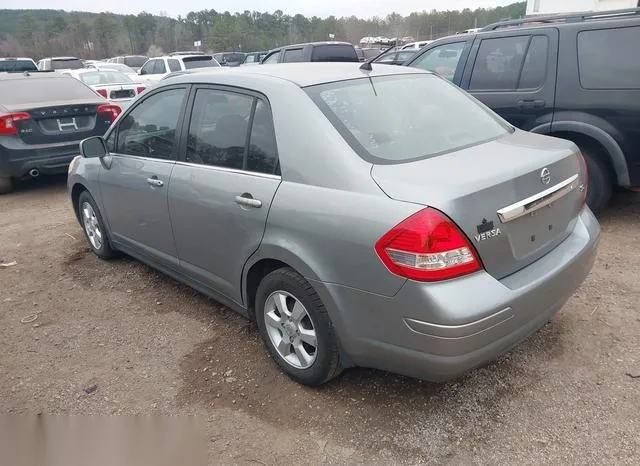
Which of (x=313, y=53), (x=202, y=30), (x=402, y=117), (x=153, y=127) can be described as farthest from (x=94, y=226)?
(x=202, y=30)

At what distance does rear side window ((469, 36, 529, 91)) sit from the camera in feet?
16.8

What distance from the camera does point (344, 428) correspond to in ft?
8.47

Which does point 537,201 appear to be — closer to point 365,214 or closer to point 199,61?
point 365,214

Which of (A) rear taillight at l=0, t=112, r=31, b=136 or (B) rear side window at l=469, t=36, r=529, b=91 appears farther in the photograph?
(A) rear taillight at l=0, t=112, r=31, b=136

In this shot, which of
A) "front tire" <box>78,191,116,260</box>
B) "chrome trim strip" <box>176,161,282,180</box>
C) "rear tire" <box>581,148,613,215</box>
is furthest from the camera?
"rear tire" <box>581,148,613,215</box>

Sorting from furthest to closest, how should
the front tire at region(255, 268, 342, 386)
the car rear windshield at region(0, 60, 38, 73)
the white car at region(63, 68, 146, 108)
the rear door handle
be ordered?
the car rear windshield at region(0, 60, 38, 73) < the white car at region(63, 68, 146, 108) < the rear door handle < the front tire at region(255, 268, 342, 386)

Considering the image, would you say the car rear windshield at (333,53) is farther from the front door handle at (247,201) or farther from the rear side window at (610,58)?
the front door handle at (247,201)

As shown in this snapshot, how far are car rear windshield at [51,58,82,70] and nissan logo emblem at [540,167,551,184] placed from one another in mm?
25389

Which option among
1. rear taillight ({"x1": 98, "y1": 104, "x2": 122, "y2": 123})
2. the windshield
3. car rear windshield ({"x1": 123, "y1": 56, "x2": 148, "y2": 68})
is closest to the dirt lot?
rear taillight ({"x1": 98, "y1": 104, "x2": 122, "y2": 123})

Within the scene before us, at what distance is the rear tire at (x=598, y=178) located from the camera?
481 cm

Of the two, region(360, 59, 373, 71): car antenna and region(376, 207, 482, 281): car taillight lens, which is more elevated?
region(360, 59, 373, 71): car antenna

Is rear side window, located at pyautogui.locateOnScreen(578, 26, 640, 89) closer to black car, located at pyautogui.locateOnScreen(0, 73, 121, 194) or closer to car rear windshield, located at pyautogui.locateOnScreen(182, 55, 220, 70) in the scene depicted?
black car, located at pyautogui.locateOnScreen(0, 73, 121, 194)

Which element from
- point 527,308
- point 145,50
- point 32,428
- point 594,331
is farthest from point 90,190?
point 145,50

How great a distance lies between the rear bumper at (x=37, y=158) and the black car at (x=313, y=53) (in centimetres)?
587
